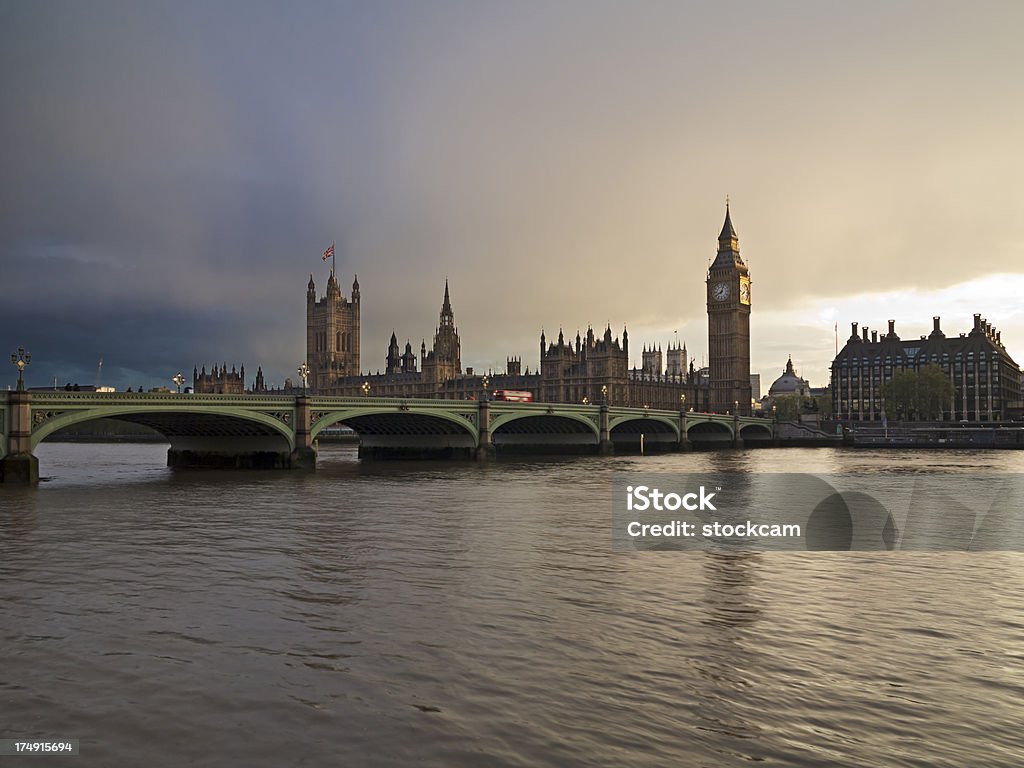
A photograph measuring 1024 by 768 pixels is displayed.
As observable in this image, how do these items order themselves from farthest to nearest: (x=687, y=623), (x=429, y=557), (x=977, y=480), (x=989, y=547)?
(x=977, y=480) → (x=989, y=547) → (x=429, y=557) → (x=687, y=623)

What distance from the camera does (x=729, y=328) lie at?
191125 mm

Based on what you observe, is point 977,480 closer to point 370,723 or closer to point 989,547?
point 989,547

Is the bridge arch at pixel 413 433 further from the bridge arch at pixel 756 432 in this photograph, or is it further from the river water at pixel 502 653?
the bridge arch at pixel 756 432

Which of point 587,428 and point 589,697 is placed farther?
point 587,428

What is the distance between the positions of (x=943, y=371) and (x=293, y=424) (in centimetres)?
14463

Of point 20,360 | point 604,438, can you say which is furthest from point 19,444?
point 604,438

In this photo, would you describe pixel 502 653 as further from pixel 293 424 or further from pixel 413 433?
pixel 413 433

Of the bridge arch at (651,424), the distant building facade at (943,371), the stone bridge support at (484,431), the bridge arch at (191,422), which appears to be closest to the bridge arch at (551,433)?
the bridge arch at (651,424)

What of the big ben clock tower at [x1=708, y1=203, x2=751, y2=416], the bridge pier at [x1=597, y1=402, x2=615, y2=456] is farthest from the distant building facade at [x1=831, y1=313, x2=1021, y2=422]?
the bridge pier at [x1=597, y1=402, x2=615, y2=456]

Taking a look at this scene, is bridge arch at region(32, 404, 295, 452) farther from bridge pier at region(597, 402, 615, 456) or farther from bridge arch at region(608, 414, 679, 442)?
bridge arch at region(608, 414, 679, 442)

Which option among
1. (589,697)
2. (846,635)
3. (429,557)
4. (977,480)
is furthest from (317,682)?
(977,480)

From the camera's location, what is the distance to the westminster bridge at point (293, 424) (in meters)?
41.6

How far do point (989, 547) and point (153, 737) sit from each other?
21814 millimetres

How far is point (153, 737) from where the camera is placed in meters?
8.47
